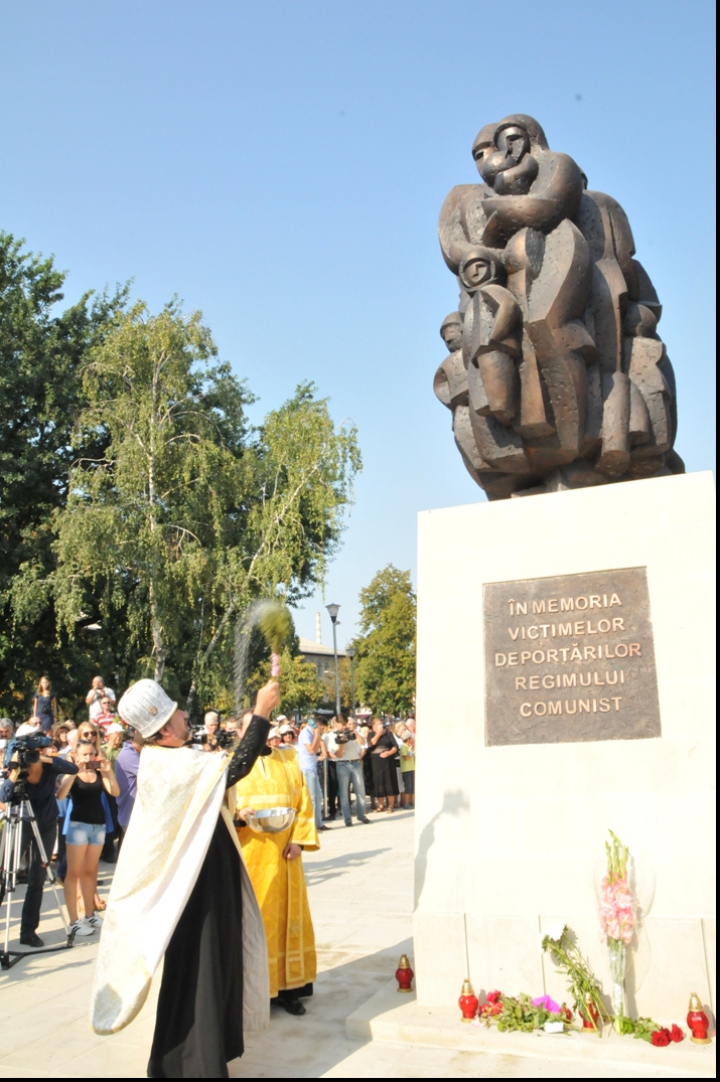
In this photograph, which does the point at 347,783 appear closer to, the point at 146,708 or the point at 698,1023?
the point at 698,1023

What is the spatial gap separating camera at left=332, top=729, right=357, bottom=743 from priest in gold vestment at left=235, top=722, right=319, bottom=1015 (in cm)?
901

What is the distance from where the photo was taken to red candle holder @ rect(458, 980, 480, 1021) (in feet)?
13.9

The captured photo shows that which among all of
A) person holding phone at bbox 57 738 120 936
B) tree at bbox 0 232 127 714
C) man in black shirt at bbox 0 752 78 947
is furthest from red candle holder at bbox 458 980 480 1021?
tree at bbox 0 232 127 714

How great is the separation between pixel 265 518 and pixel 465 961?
1862 cm

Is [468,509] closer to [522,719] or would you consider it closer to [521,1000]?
[522,719]

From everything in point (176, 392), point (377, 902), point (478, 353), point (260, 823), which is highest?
point (176, 392)

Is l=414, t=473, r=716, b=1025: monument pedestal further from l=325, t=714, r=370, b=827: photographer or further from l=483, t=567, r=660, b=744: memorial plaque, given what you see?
l=325, t=714, r=370, b=827: photographer

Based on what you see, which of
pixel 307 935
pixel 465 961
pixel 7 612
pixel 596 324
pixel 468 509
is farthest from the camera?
pixel 7 612

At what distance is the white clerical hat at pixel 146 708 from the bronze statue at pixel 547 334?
274 centimetres

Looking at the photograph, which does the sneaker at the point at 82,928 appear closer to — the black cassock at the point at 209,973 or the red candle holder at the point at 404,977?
the red candle holder at the point at 404,977

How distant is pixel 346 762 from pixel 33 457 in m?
13.3

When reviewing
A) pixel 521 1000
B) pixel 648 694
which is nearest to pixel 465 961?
pixel 521 1000

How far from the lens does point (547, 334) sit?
5.26 meters

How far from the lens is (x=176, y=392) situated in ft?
72.9
